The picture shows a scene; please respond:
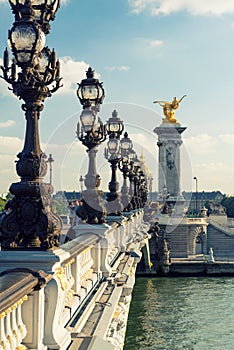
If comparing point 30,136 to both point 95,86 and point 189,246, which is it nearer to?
point 95,86

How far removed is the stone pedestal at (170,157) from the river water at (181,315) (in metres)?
33.2

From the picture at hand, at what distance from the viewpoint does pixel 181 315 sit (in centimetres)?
3014

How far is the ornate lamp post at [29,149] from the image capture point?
6289 mm

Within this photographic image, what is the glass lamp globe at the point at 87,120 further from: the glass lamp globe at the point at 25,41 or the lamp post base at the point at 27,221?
the lamp post base at the point at 27,221

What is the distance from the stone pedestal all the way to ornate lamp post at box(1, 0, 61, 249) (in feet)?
234

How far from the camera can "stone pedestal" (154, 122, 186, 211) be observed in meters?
78.1

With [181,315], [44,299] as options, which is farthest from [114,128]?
[181,315]

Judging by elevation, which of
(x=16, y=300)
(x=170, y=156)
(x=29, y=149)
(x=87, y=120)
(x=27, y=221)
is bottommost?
(x=16, y=300)

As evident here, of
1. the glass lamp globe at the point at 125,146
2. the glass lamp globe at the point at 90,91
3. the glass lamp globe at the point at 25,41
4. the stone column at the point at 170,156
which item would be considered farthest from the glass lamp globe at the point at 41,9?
the stone column at the point at 170,156

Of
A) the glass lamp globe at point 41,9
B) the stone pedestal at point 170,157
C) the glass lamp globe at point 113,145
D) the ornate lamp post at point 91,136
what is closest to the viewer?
the glass lamp globe at point 41,9

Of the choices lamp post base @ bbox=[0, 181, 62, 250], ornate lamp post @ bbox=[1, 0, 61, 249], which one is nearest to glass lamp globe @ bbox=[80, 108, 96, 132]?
ornate lamp post @ bbox=[1, 0, 61, 249]

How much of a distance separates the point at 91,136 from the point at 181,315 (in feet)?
68.5

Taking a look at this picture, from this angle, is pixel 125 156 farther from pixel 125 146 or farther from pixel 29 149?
pixel 29 149

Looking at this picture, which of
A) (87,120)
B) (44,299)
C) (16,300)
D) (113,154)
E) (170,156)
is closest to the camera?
(16,300)
